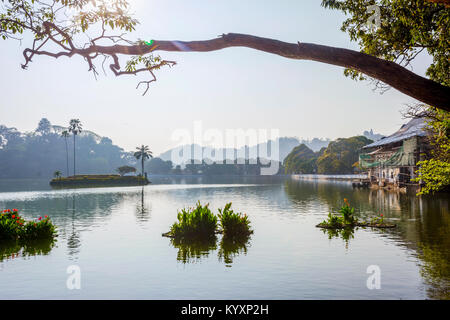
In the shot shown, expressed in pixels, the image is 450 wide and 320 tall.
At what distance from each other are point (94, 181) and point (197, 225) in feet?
291

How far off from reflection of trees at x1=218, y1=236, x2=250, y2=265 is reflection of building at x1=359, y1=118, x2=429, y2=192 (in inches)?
1153

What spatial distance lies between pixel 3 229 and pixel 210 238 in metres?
9.37

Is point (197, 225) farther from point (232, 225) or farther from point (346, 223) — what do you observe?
point (346, 223)

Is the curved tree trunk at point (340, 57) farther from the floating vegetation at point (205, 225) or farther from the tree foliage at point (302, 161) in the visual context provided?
the tree foliage at point (302, 161)

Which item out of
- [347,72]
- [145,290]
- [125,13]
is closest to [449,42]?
[347,72]

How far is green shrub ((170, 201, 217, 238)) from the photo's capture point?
18875 millimetres

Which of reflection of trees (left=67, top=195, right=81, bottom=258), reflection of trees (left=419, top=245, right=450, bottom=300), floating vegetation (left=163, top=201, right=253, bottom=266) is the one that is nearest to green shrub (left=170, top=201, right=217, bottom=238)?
floating vegetation (left=163, top=201, right=253, bottom=266)

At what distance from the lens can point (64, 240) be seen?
1966cm

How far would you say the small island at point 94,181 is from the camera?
324 ft

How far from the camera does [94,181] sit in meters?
102

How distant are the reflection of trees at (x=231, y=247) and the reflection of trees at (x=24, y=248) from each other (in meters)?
7.07

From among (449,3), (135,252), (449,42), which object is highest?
(449,42)

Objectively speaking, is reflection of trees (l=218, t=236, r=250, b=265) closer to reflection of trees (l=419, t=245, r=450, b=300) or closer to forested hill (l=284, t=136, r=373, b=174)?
reflection of trees (l=419, t=245, r=450, b=300)
